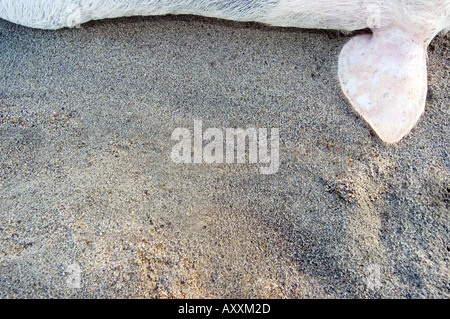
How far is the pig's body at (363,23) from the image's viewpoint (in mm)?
1281

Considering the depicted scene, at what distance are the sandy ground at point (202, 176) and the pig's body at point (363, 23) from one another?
47 millimetres

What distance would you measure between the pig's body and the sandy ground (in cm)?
5

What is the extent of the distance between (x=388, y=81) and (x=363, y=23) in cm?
25

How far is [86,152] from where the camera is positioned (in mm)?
1249

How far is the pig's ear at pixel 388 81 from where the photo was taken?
50.3 inches

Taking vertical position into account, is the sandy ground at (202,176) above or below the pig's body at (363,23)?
below

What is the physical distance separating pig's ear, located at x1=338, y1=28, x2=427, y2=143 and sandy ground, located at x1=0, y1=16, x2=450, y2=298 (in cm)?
4

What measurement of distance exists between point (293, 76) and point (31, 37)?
1.04 m

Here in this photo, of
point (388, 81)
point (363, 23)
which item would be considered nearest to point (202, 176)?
point (388, 81)

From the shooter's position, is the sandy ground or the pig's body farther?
Answer: the pig's body

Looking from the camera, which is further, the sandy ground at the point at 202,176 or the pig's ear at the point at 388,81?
the pig's ear at the point at 388,81

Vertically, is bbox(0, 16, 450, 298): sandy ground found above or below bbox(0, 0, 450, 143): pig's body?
below

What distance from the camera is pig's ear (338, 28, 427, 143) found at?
128 cm

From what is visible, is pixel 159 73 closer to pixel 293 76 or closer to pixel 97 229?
pixel 293 76
